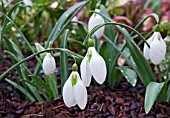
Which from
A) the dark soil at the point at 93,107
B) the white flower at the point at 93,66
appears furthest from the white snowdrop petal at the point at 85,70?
the dark soil at the point at 93,107

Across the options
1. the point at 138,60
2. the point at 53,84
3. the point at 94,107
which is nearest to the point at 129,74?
the point at 138,60

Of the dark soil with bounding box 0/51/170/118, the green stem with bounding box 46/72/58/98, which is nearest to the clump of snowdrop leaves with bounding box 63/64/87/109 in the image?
the dark soil with bounding box 0/51/170/118

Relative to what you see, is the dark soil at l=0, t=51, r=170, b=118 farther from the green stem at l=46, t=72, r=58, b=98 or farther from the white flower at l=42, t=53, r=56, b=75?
the white flower at l=42, t=53, r=56, b=75

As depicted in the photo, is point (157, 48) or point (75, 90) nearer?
point (75, 90)

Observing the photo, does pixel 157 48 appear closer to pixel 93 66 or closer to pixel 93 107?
pixel 93 66

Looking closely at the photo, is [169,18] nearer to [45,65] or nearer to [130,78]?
[130,78]

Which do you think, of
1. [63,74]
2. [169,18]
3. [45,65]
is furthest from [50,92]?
[169,18]

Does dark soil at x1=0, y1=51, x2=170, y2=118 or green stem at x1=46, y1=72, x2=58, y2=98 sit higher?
green stem at x1=46, y1=72, x2=58, y2=98
